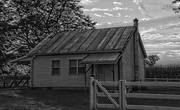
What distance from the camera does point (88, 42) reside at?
23.2 m

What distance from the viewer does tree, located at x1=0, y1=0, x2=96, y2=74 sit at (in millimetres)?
35531

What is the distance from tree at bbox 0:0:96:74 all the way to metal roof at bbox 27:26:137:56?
10.8m

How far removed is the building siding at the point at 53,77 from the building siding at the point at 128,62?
11.4 ft

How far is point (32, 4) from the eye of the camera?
36438 millimetres

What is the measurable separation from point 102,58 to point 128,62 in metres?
3.33

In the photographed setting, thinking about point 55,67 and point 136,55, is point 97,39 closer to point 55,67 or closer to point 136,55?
point 136,55

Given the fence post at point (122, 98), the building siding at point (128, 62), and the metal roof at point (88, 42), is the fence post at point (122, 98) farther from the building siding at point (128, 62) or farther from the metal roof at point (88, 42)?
the building siding at point (128, 62)

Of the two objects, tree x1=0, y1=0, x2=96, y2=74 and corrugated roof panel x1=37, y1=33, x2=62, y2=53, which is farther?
tree x1=0, y1=0, x2=96, y2=74

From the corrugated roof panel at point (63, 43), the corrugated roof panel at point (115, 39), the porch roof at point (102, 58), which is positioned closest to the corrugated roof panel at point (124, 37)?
the corrugated roof panel at point (115, 39)

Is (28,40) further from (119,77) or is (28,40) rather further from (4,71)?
(119,77)

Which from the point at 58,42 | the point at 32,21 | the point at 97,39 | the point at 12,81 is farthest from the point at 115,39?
the point at 32,21

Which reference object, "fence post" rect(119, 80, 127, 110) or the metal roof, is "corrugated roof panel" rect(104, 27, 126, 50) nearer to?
the metal roof

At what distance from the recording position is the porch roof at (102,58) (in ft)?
63.5

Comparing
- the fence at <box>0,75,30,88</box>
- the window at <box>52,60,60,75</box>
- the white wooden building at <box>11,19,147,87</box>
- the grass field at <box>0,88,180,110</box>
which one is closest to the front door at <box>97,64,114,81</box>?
the white wooden building at <box>11,19,147,87</box>
